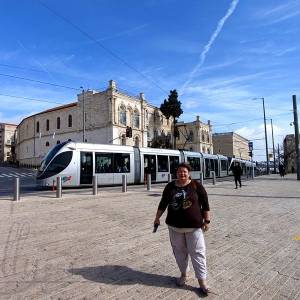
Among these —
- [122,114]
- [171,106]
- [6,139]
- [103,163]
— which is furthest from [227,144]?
[103,163]

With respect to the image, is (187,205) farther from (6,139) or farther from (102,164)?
(6,139)

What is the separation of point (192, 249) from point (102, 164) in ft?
64.5

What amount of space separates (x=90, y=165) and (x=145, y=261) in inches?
688

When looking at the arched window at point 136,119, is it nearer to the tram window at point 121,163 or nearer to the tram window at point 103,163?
the tram window at point 121,163

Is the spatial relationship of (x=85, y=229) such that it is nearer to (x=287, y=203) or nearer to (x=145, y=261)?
(x=145, y=261)

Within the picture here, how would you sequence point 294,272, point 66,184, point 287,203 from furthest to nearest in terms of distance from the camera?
Result: 1. point 66,184
2. point 287,203
3. point 294,272

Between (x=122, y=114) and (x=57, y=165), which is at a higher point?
(x=122, y=114)

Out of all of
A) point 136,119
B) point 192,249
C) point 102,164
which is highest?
point 136,119

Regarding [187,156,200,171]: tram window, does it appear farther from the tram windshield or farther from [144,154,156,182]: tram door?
the tram windshield

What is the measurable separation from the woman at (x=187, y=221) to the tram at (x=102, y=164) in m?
17.3

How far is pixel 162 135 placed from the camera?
3511 inches

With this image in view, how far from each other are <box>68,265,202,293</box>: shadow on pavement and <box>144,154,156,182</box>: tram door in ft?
73.8

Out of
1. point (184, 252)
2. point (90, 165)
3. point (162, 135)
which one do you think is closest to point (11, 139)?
point (162, 135)

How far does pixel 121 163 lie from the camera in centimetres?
2606
